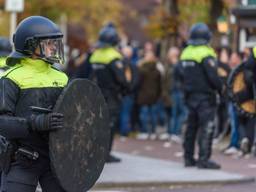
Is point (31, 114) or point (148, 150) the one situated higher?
point (31, 114)

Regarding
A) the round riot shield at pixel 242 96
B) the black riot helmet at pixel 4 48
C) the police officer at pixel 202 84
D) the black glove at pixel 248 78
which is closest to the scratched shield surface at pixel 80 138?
the black riot helmet at pixel 4 48

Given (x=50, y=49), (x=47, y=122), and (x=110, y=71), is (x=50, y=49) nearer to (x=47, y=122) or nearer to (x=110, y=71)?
(x=47, y=122)

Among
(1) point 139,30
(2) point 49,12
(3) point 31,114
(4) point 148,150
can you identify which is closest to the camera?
(3) point 31,114

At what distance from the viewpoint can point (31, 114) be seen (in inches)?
269

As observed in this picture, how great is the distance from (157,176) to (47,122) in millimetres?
6445

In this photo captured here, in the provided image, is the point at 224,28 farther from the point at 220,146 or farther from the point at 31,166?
the point at 31,166

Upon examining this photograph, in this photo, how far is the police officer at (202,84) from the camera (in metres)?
13.7

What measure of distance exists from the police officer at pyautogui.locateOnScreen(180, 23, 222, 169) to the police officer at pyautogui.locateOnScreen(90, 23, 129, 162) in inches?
57.6

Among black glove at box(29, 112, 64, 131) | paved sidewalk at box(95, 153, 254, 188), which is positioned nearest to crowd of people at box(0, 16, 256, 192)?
black glove at box(29, 112, 64, 131)

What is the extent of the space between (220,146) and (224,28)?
791cm

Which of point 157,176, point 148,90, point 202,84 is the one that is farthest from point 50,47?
point 148,90

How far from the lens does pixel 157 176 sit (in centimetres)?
1290

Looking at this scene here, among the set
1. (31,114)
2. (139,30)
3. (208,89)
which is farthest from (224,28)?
(139,30)

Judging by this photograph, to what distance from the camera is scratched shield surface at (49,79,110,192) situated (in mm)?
6668
